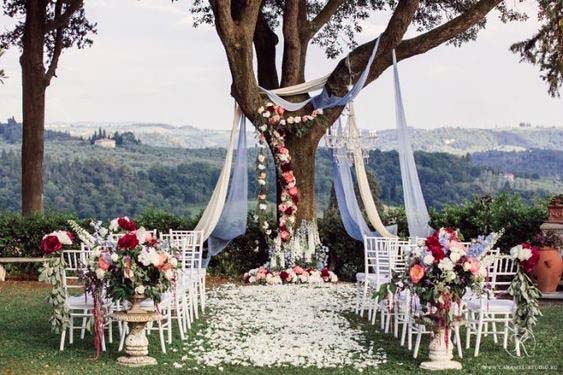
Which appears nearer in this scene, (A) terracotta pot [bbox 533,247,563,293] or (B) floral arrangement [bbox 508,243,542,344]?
(B) floral arrangement [bbox 508,243,542,344]

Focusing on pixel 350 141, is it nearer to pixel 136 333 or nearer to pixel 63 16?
pixel 63 16

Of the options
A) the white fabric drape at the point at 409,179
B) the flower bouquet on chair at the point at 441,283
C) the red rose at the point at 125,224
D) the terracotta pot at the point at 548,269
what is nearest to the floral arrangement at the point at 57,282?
the red rose at the point at 125,224

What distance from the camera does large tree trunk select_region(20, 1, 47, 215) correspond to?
53.3 ft

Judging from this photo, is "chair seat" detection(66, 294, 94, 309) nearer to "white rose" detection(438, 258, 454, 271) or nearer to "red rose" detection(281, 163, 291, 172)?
"white rose" detection(438, 258, 454, 271)

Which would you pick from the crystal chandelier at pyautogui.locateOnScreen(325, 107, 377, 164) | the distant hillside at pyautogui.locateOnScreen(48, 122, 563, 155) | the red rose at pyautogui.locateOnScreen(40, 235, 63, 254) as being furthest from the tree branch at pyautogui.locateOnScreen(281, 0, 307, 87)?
the distant hillside at pyautogui.locateOnScreen(48, 122, 563, 155)

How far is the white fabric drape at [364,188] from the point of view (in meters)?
13.6

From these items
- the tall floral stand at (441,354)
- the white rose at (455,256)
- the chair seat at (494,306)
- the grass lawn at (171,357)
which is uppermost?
the white rose at (455,256)

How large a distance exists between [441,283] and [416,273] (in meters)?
0.22

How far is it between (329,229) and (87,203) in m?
7.56

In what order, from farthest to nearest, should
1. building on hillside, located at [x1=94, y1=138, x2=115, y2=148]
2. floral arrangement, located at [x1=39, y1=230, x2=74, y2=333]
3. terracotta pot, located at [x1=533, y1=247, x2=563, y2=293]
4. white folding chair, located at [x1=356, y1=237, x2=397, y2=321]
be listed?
building on hillside, located at [x1=94, y1=138, x2=115, y2=148] < terracotta pot, located at [x1=533, y1=247, x2=563, y2=293] < white folding chair, located at [x1=356, y1=237, x2=397, y2=321] < floral arrangement, located at [x1=39, y1=230, x2=74, y2=333]

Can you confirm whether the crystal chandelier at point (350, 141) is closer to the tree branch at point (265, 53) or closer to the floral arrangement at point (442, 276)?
the tree branch at point (265, 53)

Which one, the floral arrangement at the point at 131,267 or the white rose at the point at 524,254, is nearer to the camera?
the floral arrangement at the point at 131,267

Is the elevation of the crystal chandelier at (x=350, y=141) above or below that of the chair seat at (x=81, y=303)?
above

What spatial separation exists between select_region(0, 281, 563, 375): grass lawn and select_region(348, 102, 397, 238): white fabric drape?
11.4ft
